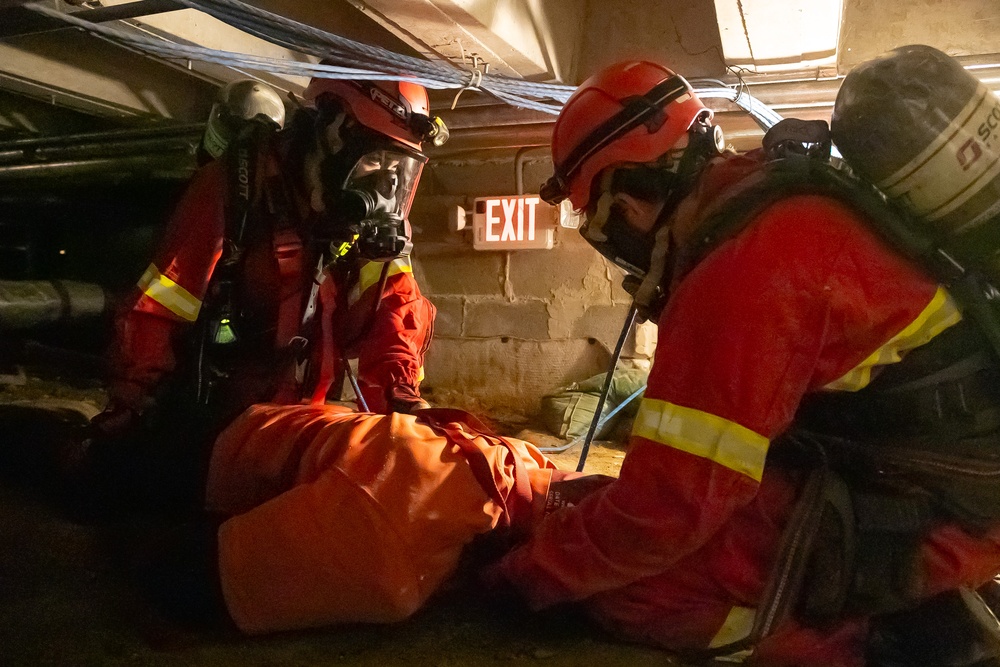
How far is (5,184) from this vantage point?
10.6ft

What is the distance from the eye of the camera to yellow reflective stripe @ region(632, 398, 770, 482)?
3.54 ft

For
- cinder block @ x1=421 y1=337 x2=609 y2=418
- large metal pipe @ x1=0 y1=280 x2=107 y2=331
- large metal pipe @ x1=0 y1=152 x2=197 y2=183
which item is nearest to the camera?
large metal pipe @ x1=0 y1=280 x2=107 y2=331

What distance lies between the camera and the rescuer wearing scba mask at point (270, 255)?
212 centimetres

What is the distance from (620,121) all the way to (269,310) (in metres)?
1.51

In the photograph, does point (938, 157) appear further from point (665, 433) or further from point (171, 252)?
point (171, 252)

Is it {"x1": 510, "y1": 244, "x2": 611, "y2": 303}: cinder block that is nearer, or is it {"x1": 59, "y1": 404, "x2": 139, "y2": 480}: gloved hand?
{"x1": 59, "y1": 404, "x2": 139, "y2": 480}: gloved hand

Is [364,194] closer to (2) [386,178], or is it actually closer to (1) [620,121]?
(2) [386,178]

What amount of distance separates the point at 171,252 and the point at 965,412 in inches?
85.9

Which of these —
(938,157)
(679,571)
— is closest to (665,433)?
(679,571)

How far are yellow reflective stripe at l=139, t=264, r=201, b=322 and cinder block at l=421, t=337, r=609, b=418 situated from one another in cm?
229

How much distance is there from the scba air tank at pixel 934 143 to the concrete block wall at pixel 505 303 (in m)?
2.86

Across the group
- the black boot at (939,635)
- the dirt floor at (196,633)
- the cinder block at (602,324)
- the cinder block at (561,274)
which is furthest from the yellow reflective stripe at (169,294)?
the cinder block at (602,324)

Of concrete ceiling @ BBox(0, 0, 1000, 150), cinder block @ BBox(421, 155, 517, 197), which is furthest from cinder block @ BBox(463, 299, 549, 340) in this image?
concrete ceiling @ BBox(0, 0, 1000, 150)

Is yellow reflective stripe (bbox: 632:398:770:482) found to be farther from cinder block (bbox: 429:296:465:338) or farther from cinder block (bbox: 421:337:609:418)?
cinder block (bbox: 429:296:465:338)
